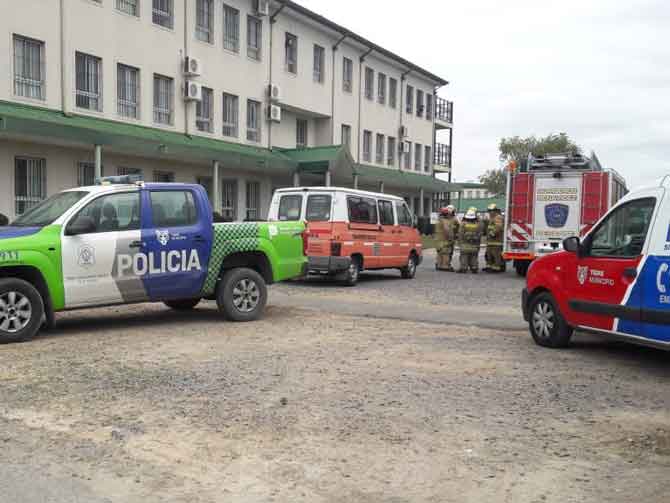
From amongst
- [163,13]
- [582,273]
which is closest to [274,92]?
[163,13]

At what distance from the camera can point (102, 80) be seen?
22.0 m

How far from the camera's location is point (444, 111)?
4894 cm

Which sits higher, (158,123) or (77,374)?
(158,123)

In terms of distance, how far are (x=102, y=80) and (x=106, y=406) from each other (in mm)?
18711

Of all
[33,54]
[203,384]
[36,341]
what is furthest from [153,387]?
[33,54]

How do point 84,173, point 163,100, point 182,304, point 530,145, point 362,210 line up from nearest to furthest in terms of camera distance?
point 182,304 < point 362,210 < point 84,173 < point 163,100 < point 530,145

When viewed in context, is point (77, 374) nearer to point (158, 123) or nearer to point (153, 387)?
point (153, 387)

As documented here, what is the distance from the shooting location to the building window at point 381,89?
39625 mm

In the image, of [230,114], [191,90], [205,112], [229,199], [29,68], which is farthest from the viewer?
[229,199]

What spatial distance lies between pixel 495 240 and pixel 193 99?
12436mm

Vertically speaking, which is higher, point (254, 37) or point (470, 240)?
point (254, 37)

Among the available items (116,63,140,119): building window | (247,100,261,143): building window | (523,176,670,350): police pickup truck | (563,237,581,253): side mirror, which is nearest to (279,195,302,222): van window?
(523,176,670,350): police pickup truck

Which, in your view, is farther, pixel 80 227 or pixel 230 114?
pixel 230 114

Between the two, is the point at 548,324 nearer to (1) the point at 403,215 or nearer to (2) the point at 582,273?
(2) the point at 582,273
